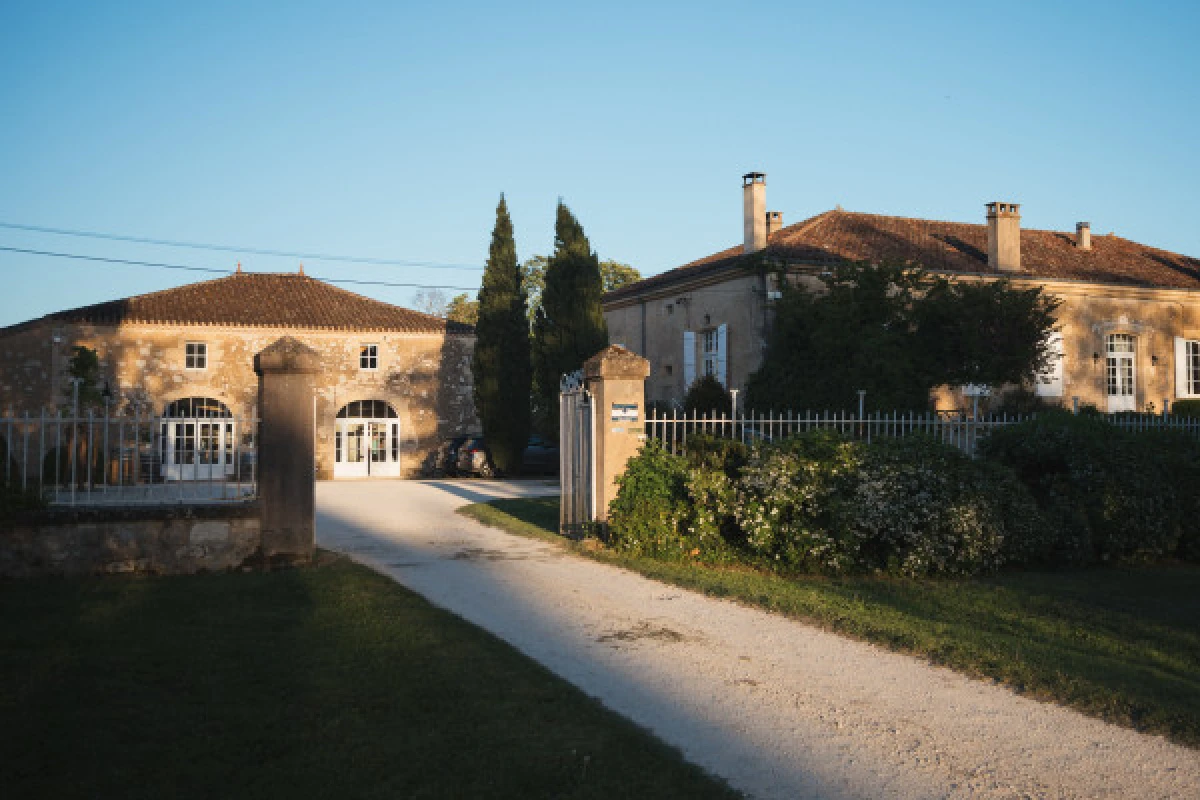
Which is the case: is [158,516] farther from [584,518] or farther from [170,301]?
[170,301]

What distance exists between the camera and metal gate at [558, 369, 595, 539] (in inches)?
485

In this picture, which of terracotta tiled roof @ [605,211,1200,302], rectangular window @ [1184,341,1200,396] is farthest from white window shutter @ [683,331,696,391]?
rectangular window @ [1184,341,1200,396]

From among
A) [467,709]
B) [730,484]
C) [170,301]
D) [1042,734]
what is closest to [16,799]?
[467,709]

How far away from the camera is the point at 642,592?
29.8 ft

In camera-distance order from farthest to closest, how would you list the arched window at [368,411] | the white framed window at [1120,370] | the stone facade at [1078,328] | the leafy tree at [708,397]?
1. the arched window at [368,411]
2. the white framed window at [1120,370]
3. the stone facade at [1078,328]
4. the leafy tree at [708,397]

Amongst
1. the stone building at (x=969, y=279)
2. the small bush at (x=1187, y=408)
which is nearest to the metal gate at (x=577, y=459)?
the stone building at (x=969, y=279)

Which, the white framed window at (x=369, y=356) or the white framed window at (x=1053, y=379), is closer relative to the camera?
the white framed window at (x=1053, y=379)

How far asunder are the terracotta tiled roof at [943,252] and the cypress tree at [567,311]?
6.32ft

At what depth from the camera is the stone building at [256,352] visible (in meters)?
29.8

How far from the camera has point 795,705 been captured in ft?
17.8

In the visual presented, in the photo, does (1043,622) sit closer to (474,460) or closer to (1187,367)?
(474,460)

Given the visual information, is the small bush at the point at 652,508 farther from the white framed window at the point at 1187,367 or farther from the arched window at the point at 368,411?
the white framed window at the point at 1187,367

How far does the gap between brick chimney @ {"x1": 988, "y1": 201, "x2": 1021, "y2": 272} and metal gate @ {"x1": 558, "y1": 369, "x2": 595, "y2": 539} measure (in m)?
18.4

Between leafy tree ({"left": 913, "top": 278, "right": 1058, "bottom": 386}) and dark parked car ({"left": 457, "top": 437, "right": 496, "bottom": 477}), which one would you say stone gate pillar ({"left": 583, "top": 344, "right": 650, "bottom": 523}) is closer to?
leafy tree ({"left": 913, "top": 278, "right": 1058, "bottom": 386})
